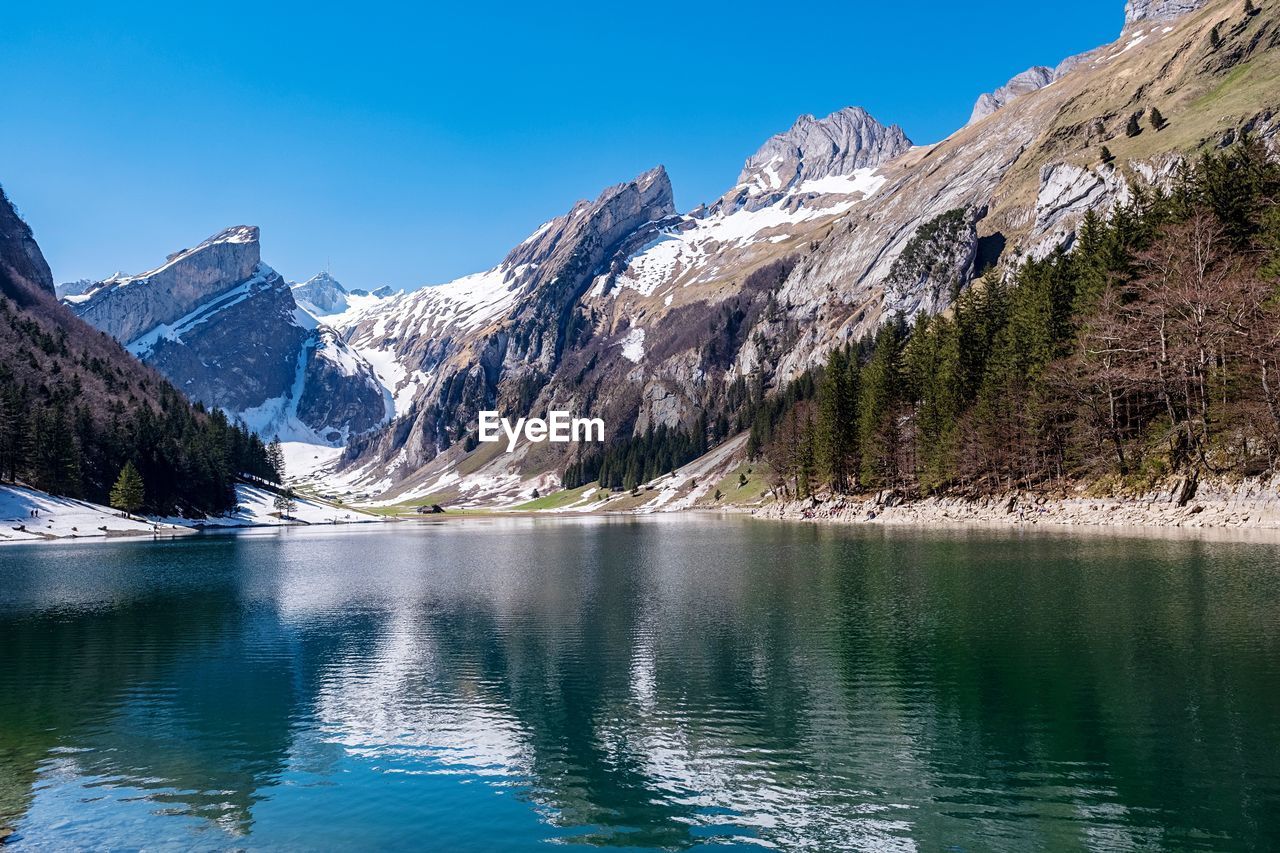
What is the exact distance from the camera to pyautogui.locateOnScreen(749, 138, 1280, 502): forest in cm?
6550

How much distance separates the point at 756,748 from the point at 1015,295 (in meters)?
102

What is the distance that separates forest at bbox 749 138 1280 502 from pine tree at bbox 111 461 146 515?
134m

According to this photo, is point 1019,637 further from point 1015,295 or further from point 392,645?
point 1015,295

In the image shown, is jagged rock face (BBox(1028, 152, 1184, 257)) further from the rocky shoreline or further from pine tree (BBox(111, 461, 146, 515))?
pine tree (BBox(111, 461, 146, 515))

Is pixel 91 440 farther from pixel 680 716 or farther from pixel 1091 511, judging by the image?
pixel 1091 511

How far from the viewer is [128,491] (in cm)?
14150

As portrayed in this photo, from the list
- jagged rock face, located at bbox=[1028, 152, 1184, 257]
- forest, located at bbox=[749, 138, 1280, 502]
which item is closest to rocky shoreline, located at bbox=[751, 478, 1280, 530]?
forest, located at bbox=[749, 138, 1280, 502]

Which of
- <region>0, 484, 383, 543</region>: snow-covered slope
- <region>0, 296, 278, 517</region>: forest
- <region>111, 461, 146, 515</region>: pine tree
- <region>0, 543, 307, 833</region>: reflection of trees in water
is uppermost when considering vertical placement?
<region>0, 296, 278, 517</region>: forest

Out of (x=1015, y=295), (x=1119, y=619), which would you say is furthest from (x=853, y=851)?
(x=1015, y=295)

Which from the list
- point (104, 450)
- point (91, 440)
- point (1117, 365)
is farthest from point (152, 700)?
point (91, 440)

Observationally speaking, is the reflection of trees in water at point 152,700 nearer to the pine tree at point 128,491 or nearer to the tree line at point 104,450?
the pine tree at point 128,491

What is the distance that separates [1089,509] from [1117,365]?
15357 mm

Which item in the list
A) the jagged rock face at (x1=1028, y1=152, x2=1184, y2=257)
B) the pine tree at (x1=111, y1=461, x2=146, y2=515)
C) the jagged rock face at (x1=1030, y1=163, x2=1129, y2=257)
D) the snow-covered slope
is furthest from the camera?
the jagged rock face at (x1=1030, y1=163, x2=1129, y2=257)

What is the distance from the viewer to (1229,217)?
78562 millimetres
